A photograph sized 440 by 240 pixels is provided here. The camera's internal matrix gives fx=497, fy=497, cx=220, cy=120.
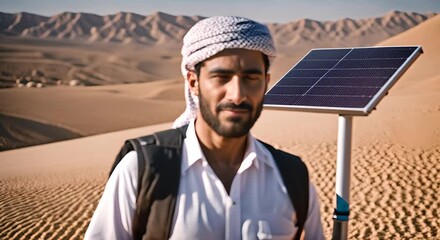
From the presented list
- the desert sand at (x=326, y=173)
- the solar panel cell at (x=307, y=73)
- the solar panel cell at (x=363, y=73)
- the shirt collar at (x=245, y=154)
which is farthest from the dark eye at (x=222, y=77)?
the desert sand at (x=326, y=173)

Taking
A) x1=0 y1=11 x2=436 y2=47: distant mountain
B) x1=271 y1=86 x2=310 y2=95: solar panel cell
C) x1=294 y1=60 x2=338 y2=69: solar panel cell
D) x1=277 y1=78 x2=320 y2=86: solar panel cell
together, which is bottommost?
x1=271 y1=86 x2=310 y2=95: solar panel cell

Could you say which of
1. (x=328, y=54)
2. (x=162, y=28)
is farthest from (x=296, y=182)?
(x=162, y=28)

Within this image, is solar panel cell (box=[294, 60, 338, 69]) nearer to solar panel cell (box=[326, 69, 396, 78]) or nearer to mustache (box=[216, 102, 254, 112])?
solar panel cell (box=[326, 69, 396, 78])

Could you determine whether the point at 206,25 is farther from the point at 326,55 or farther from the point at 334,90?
the point at 326,55

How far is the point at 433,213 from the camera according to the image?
8.34 meters

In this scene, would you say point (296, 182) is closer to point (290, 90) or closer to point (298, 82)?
point (290, 90)

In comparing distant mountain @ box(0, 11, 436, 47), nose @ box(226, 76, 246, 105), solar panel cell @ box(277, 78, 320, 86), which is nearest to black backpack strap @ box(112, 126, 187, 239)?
nose @ box(226, 76, 246, 105)

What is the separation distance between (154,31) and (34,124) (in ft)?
454

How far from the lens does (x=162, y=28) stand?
6496 inches

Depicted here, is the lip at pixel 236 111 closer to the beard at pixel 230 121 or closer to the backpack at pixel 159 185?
the beard at pixel 230 121

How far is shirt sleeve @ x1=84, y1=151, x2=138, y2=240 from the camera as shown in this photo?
1.95 metres

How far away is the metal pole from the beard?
1.04 meters

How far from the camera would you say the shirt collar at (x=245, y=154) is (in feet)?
6.92

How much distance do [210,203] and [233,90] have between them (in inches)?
19.0
